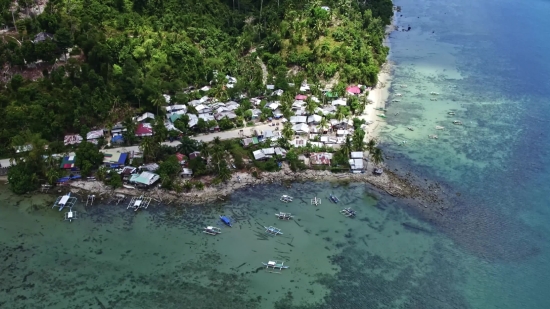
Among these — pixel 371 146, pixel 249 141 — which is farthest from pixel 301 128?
pixel 371 146

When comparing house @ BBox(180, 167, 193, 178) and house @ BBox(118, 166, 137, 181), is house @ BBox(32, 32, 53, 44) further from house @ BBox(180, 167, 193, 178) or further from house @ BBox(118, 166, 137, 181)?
house @ BBox(180, 167, 193, 178)

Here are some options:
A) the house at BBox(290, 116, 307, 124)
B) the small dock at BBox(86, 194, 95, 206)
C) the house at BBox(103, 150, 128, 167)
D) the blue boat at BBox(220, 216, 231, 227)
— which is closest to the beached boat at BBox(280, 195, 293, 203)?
the blue boat at BBox(220, 216, 231, 227)

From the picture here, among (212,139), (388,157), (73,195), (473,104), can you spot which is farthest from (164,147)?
(473,104)

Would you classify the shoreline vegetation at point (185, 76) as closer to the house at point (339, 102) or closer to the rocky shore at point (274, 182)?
the rocky shore at point (274, 182)

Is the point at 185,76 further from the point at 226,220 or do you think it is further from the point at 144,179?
the point at 226,220

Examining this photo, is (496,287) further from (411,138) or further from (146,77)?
(146,77)

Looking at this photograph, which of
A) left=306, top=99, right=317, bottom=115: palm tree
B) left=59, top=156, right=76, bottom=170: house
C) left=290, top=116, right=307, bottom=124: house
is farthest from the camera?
left=306, top=99, right=317, bottom=115: palm tree
